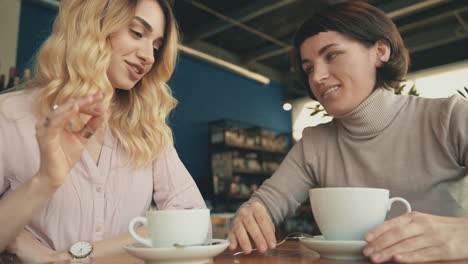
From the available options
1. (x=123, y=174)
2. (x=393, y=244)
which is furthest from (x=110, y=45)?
(x=393, y=244)

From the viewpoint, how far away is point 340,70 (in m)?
1.34

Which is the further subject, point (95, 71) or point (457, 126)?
point (95, 71)

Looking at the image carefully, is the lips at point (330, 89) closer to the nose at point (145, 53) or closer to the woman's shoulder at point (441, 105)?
the woman's shoulder at point (441, 105)

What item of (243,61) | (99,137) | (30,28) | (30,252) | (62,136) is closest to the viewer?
(62,136)

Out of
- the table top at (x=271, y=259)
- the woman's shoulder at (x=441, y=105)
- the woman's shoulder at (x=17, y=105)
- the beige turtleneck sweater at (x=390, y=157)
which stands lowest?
the table top at (x=271, y=259)

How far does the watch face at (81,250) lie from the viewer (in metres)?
0.97

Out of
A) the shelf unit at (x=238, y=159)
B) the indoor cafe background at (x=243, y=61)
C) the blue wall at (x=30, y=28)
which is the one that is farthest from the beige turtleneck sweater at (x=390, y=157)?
the shelf unit at (x=238, y=159)

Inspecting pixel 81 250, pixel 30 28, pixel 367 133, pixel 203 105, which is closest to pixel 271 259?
pixel 81 250

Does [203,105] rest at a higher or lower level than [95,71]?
higher

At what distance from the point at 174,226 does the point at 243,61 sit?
796 cm

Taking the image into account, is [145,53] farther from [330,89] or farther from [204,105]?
[204,105]

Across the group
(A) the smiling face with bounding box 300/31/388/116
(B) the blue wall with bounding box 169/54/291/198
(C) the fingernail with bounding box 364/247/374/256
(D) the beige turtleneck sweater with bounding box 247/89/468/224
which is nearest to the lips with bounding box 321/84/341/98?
(A) the smiling face with bounding box 300/31/388/116

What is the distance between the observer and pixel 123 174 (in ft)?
4.50

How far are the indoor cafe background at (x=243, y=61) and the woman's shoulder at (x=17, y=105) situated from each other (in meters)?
4.50
